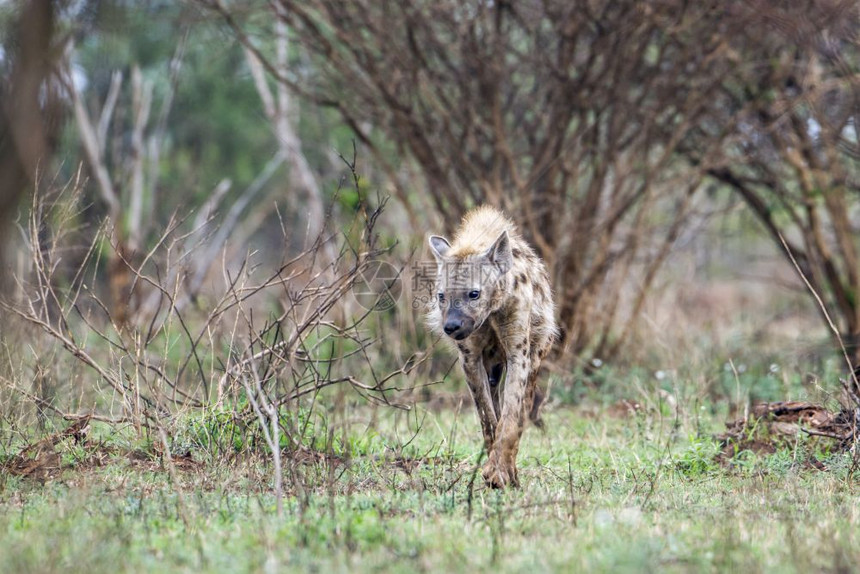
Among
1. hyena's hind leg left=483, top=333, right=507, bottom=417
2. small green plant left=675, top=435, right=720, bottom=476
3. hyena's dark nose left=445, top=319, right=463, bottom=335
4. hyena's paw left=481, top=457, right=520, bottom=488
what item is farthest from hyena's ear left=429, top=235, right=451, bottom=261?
small green plant left=675, top=435, right=720, bottom=476

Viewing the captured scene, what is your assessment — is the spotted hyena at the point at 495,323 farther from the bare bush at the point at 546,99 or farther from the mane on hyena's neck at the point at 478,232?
the bare bush at the point at 546,99

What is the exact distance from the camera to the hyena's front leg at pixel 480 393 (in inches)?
244

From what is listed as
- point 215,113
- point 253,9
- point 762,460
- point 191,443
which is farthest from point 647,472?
point 215,113

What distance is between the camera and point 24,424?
21.1 feet

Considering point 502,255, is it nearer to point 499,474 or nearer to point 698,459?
point 499,474

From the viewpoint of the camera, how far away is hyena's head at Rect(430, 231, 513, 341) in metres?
5.91

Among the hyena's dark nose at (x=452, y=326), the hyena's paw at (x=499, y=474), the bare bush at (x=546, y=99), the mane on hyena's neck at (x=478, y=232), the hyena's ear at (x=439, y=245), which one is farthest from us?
the bare bush at (x=546, y=99)

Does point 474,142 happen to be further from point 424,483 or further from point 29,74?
point 29,74

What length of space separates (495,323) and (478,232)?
28.8 inches

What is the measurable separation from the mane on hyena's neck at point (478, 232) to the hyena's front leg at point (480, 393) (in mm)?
664

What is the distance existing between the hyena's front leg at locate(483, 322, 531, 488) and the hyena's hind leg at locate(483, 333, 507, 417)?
0.19 meters

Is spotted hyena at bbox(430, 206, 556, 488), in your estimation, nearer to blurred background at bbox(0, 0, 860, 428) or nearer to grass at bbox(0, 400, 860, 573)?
grass at bbox(0, 400, 860, 573)

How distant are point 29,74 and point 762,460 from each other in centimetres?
486

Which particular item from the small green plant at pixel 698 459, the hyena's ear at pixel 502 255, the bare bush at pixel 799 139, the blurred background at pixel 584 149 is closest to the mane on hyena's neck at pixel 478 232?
the hyena's ear at pixel 502 255
